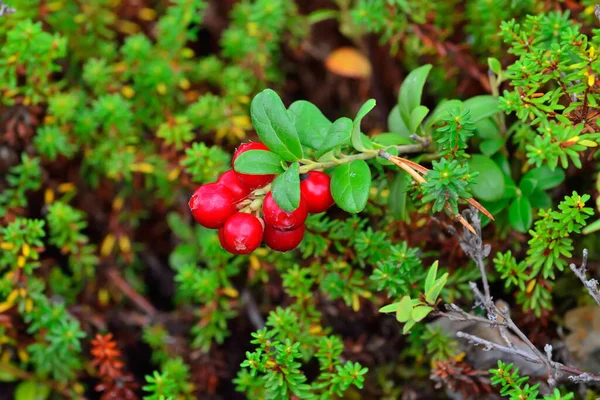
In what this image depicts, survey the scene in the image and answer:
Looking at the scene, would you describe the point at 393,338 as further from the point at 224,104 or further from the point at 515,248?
the point at 224,104

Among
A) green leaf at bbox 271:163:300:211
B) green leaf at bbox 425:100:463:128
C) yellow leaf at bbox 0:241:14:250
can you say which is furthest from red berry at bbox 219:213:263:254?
yellow leaf at bbox 0:241:14:250

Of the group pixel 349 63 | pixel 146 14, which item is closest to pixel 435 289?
pixel 349 63

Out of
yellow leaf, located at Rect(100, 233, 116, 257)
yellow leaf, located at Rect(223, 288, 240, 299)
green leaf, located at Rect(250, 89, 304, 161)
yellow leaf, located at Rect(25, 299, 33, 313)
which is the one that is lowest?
yellow leaf, located at Rect(223, 288, 240, 299)

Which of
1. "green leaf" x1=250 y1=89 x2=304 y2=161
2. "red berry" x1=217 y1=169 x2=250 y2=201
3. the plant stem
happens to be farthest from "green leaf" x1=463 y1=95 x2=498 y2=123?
"red berry" x1=217 y1=169 x2=250 y2=201

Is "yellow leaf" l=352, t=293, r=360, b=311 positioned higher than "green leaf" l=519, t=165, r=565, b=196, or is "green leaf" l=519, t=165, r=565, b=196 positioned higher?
"green leaf" l=519, t=165, r=565, b=196

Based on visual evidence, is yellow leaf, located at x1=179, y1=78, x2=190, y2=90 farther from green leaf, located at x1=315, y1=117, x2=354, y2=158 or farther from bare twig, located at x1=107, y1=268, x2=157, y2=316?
green leaf, located at x1=315, y1=117, x2=354, y2=158

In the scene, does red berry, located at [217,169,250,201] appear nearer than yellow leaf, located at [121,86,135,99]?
Yes

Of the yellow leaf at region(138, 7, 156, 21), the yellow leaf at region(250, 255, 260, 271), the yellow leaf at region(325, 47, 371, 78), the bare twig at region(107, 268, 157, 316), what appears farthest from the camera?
the yellow leaf at region(325, 47, 371, 78)

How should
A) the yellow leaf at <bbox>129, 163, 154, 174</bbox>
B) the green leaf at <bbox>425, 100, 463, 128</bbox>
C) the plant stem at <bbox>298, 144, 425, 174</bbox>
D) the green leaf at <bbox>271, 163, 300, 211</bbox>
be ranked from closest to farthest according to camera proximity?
1. the green leaf at <bbox>271, 163, 300, 211</bbox>
2. the plant stem at <bbox>298, 144, 425, 174</bbox>
3. the green leaf at <bbox>425, 100, 463, 128</bbox>
4. the yellow leaf at <bbox>129, 163, 154, 174</bbox>
